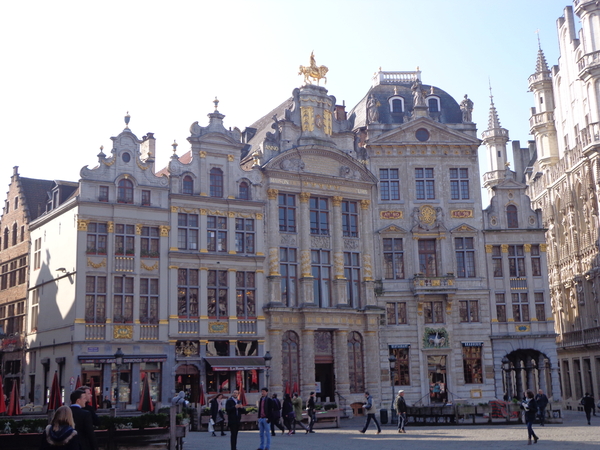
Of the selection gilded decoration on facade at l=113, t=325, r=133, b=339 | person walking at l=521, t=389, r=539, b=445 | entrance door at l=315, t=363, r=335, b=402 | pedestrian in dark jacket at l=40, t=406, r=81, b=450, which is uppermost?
gilded decoration on facade at l=113, t=325, r=133, b=339

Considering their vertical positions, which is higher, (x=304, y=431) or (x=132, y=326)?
(x=132, y=326)

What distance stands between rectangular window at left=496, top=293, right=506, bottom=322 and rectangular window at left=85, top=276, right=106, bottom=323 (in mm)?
23383

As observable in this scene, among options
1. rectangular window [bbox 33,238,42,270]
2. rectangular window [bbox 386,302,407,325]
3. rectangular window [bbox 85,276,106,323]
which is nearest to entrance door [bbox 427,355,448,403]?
rectangular window [bbox 386,302,407,325]

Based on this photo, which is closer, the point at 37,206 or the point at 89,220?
the point at 89,220

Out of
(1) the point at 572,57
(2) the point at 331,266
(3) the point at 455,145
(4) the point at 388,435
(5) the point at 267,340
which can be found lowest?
(4) the point at 388,435

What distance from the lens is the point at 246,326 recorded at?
42.0 m

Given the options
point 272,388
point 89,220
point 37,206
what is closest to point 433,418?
point 272,388

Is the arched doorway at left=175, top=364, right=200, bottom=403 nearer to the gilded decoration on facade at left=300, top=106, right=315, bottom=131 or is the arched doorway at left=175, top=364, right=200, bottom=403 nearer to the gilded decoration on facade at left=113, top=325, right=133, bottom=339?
the gilded decoration on facade at left=113, top=325, right=133, bottom=339

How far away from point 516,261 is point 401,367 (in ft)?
31.8

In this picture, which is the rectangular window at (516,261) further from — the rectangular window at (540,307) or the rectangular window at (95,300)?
the rectangular window at (95,300)

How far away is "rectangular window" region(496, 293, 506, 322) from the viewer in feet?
154

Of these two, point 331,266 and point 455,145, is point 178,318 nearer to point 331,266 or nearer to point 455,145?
point 331,266

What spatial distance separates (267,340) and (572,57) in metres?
32.8

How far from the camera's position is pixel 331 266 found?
150ft
